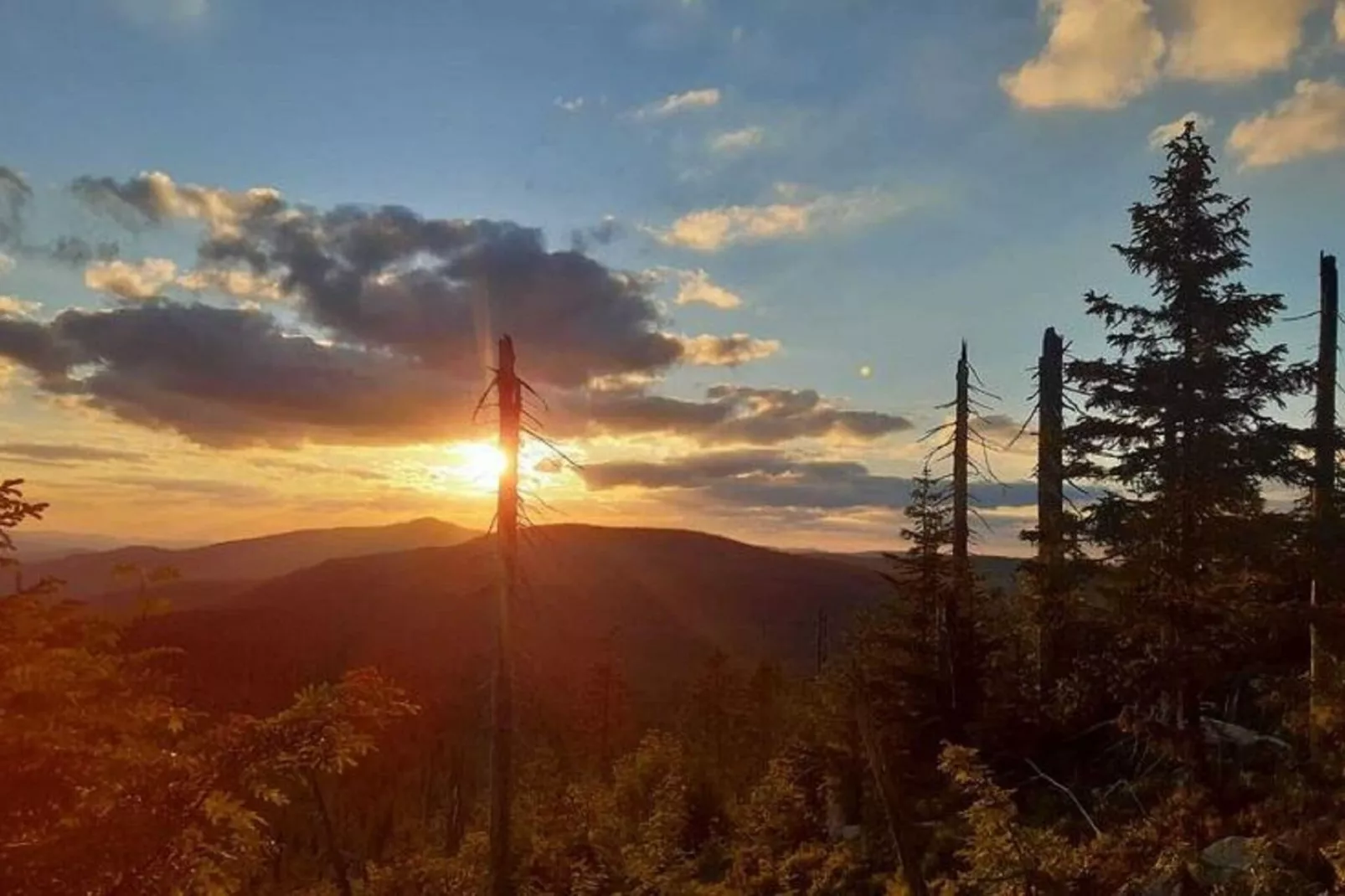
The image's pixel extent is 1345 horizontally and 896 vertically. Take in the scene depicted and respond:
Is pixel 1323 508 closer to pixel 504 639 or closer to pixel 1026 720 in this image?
pixel 1026 720

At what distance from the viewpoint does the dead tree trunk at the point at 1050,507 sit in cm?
2103

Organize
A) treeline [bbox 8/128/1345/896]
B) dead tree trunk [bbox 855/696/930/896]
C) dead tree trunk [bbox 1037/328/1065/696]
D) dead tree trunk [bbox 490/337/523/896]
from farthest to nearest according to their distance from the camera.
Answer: dead tree trunk [bbox 1037/328/1065/696] → dead tree trunk [bbox 490/337/523/896] → dead tree trunk [bbox 855/696/930/896] → treeline [bbox 8/128/1345/896]

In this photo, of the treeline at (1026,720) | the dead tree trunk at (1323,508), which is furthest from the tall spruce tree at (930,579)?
the dead tree trunk at (1323,508)

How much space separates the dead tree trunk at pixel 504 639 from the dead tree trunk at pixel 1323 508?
1427 cm

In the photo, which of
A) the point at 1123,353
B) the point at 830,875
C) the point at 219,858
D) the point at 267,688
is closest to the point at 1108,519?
the point at 1123,353

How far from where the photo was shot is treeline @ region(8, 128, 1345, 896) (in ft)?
25.6

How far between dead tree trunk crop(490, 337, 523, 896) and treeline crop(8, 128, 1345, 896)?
4.58 m

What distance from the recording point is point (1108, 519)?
1812 centimetres

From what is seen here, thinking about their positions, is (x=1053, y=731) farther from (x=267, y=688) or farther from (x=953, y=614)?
(x=267, y=688)

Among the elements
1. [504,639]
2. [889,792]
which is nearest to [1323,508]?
[889,792]

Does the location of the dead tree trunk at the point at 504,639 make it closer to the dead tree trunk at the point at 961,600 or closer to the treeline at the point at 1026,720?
the treeline at the point at 1026,720

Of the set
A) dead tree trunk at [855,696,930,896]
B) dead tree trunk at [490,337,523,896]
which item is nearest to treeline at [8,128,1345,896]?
dead tree trunk at [855,696,930,896]

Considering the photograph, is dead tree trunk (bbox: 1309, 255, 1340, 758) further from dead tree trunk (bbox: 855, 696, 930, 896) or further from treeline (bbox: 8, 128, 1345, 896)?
dead tree trunk (bbox: 855, 696, 930, 896)

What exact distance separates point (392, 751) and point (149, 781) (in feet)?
451
